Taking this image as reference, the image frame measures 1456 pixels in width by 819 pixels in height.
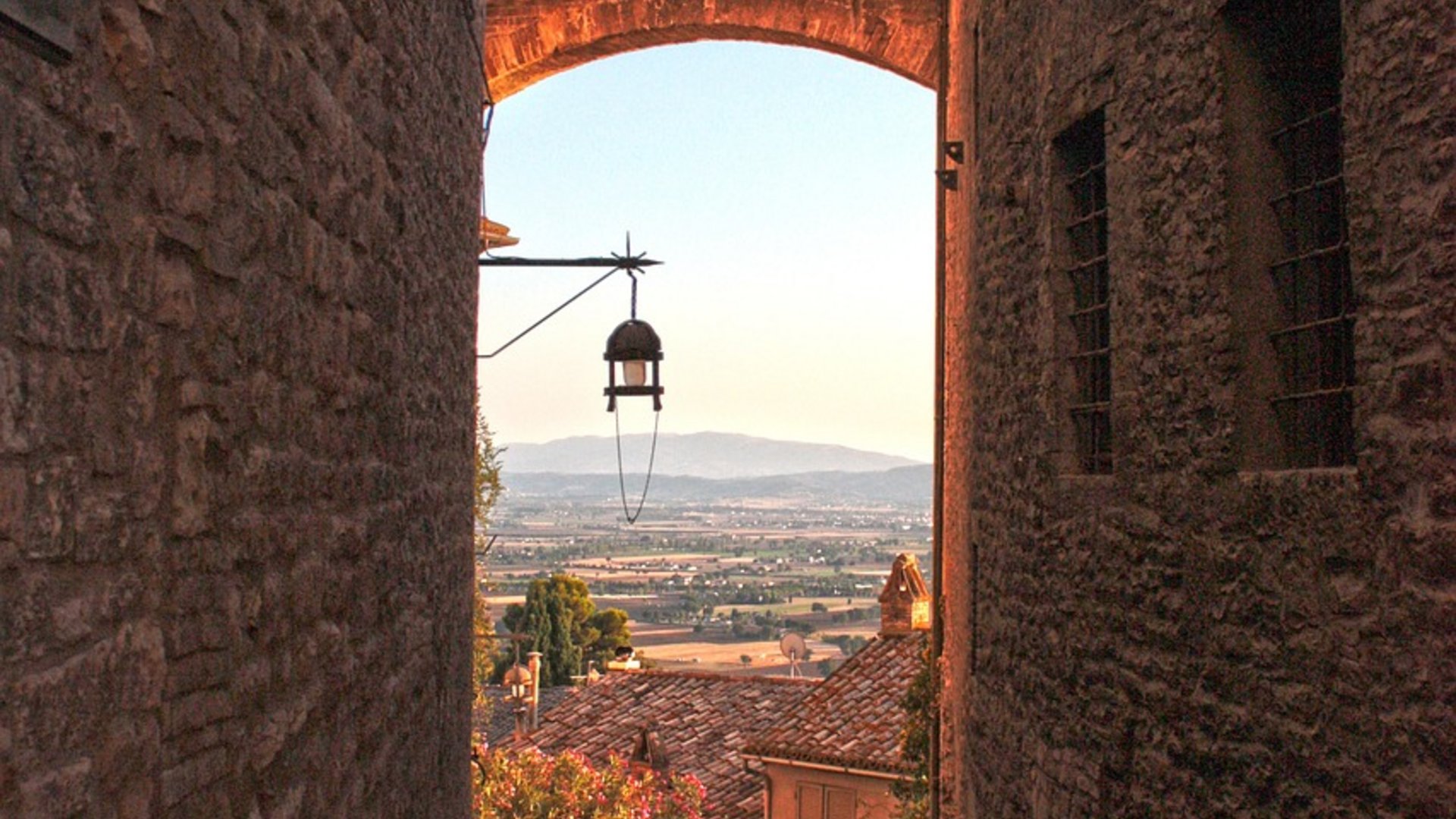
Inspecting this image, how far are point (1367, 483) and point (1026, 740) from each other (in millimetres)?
3280

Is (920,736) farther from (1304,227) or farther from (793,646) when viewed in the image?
(793,646)

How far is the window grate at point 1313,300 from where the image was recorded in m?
4.24

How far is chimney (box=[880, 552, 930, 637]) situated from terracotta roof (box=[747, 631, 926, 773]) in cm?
21

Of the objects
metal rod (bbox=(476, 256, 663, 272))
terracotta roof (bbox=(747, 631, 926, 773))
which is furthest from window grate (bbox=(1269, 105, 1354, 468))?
terracotta roof (bbox=(747, 631, 926, 773))

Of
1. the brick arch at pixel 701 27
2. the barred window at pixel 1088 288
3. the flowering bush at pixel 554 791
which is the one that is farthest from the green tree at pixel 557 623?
the barred window at pixel 1088 288

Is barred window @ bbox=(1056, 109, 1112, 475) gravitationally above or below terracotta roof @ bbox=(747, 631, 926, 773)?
above

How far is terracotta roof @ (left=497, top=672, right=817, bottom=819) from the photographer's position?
2516 cm

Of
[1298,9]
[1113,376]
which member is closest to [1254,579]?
[1113,376]

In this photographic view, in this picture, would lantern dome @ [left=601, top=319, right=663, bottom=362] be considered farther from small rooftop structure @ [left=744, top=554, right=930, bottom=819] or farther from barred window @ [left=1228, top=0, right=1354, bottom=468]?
small rooftop structure @ [left=744, top=554, right=930, bottom=819]

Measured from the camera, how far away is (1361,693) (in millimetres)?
3842

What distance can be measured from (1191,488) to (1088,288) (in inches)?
63.1

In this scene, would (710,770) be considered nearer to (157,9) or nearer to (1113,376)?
(1113,376)

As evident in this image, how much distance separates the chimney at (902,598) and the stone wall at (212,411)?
651 inches

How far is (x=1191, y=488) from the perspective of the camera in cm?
489
